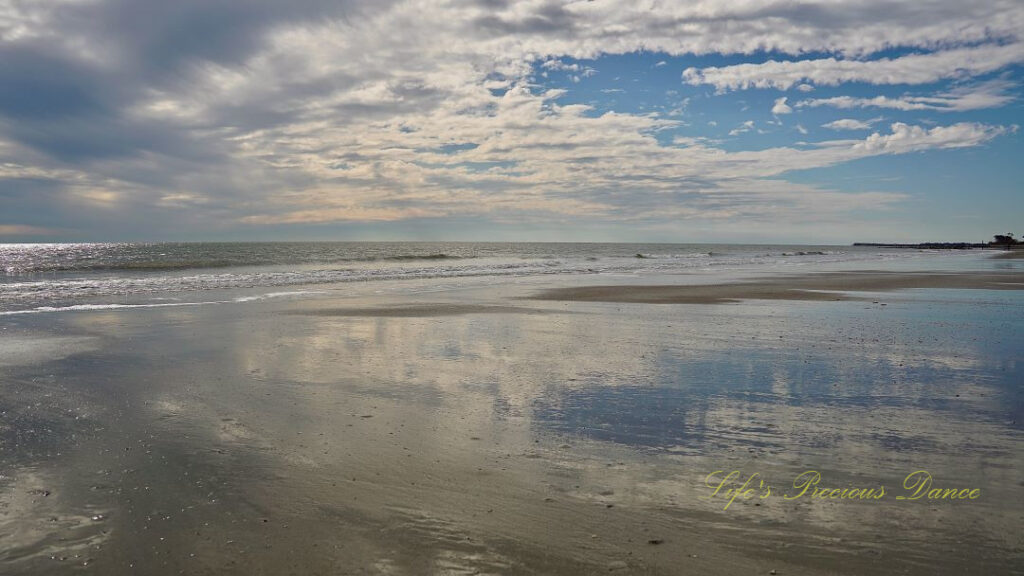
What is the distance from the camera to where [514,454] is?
6.21 m

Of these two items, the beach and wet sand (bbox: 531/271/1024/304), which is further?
wet sand (bbox: 531/271/1024/304)

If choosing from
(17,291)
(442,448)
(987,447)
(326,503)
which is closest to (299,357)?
(442,448)

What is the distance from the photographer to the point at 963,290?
85.3ft

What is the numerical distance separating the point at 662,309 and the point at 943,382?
10402 millimetres

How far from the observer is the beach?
4.34m

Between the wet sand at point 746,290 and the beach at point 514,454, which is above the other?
the wet sand at point 746,290

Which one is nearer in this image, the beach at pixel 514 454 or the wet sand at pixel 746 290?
the beach at pixel 514 454

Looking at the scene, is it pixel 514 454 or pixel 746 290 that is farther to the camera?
pixel 746 290

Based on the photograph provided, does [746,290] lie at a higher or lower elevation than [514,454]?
higher

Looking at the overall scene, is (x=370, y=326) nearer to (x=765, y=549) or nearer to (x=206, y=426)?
(x=206, y=426)

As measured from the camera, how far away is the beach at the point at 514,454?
4340 mm

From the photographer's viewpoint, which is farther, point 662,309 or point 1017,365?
point 662,309

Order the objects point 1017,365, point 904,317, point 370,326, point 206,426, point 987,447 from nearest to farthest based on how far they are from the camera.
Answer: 1. point 987,447
2. point 206,426
3. point 1017,365
4. point 370,326
5. point 904,317

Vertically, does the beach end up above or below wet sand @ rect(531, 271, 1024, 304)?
below
